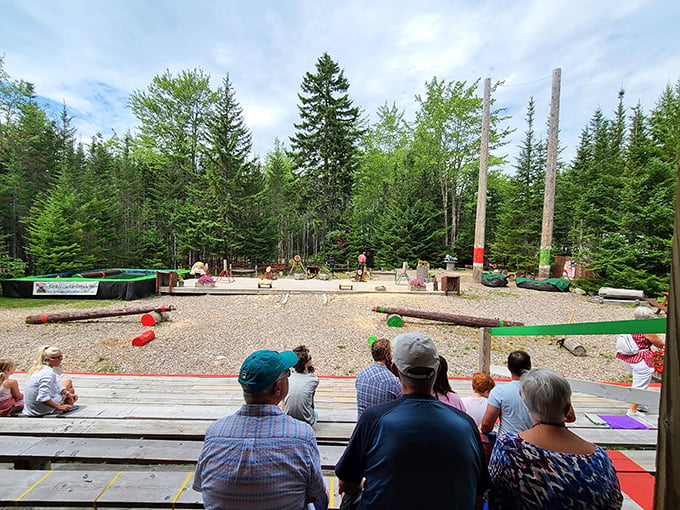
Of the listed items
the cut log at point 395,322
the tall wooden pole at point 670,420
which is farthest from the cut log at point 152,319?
the tall wooden pole at point 670,420

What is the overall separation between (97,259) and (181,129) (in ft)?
38.5

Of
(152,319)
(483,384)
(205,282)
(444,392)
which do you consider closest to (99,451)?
(444,392)

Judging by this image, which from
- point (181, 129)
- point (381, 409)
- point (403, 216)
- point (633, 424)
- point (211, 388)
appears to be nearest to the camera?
point (381, 409)

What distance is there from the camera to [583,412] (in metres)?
3.50

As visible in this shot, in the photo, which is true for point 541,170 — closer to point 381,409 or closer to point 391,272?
point 391,272

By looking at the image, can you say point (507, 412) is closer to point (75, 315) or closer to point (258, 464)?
point (258, 464)

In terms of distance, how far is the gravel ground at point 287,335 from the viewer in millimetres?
6285

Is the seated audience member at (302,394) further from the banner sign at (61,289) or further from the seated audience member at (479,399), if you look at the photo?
the banner sign at (61,289)

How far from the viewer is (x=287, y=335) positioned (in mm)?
8055

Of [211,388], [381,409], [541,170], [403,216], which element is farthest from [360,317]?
[541,170]

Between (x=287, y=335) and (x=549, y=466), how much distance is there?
728cm

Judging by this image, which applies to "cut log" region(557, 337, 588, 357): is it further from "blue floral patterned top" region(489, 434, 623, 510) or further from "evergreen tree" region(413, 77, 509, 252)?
"evergreen tree" region(413, 77, 509, 252)

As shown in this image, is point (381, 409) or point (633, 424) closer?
point (381, 409)

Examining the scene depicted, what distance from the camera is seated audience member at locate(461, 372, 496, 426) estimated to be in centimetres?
241
